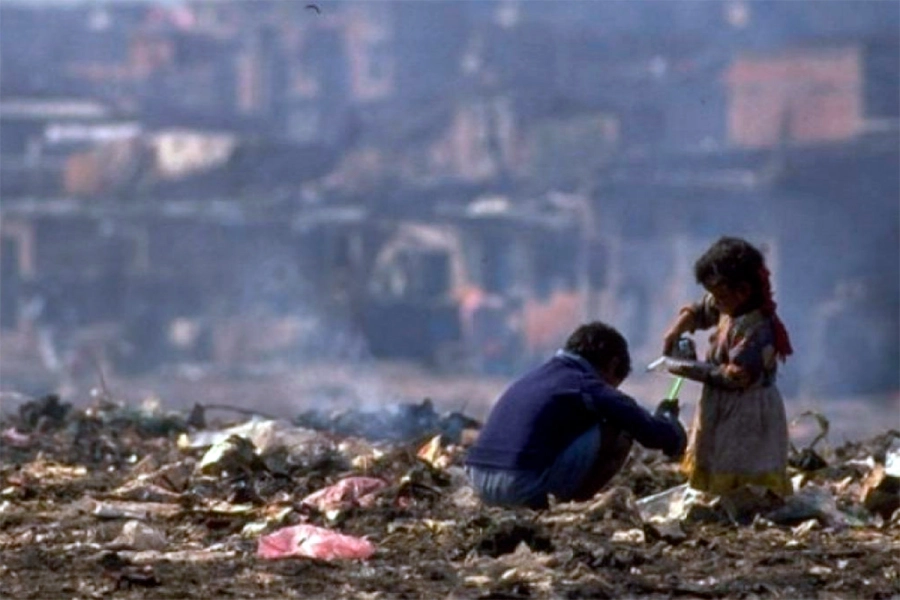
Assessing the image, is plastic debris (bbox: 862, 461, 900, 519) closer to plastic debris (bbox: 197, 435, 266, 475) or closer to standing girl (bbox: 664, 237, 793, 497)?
→ standing girl (bbox: 664, 237, 793, 497)

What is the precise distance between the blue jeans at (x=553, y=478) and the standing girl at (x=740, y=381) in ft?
0.94

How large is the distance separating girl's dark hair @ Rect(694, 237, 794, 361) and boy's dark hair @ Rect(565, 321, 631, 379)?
10.8 inches

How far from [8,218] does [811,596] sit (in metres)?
32.4

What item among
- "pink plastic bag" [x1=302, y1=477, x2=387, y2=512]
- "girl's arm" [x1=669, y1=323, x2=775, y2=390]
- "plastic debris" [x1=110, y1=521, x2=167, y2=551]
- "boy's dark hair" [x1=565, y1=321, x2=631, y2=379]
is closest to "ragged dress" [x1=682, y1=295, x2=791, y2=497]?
"girl's arm" [x1=669, y1=323, x2=775, y2=390]

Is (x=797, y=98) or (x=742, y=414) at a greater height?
(x=797, y=98)

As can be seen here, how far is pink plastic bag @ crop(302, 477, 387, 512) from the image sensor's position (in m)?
6.41

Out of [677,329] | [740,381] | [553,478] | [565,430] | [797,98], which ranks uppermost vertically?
[797,98]

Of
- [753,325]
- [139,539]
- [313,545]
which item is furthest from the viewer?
[753,325]

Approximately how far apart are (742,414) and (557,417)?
0.48 m

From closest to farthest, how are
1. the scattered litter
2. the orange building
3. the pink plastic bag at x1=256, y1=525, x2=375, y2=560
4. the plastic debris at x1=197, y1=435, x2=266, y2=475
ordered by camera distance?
the pink plastic bag at x1=256, y1=525, x2=375, y2=560
the scattered litter
the plastic debris at x1=197, y1=435, x2=266, y2=475
the orange building

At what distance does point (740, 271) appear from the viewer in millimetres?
6098

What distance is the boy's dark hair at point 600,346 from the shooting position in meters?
6.21

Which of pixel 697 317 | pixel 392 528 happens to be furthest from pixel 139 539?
pixel 697 317

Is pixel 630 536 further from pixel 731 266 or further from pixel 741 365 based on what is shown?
pixel 731 266
